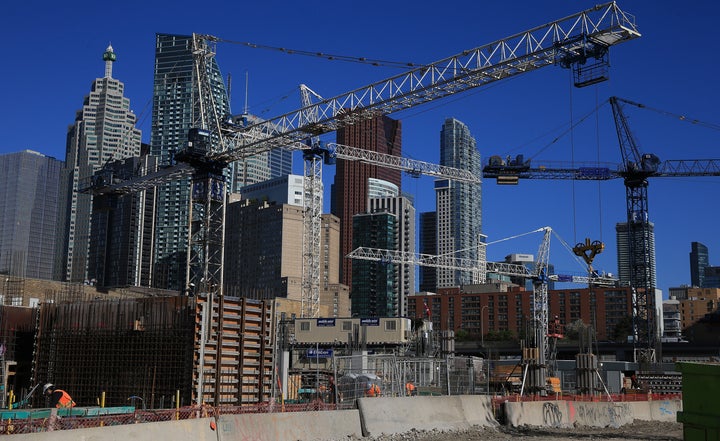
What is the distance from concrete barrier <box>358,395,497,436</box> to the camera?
19.7 meters

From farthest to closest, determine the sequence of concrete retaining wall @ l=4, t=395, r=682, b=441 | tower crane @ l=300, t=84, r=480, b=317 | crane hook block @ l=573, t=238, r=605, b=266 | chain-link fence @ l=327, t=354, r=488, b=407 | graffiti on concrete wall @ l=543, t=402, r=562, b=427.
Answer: tower crane @ l=300, t=84, r=480, b=317, crane hook block @ l=573, t=238, r=605, b=266, chain-link fence @ l=327, t=354, r=488, b=407, graffiti on concrete wall @ l=543, t=402, r=562, b=427, concrete retaining wall @ l=4, t=395, r=682, b=441

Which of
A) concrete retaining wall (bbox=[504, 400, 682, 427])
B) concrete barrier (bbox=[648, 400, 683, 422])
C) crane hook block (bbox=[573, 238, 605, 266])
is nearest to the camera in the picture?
concrete retaining wall (bbox=[504, 400, 682, 427])

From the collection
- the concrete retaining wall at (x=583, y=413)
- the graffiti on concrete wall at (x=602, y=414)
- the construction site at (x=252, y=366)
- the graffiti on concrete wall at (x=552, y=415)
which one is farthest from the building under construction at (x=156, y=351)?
the graffiti on concrete wall at (x=602, y=414)

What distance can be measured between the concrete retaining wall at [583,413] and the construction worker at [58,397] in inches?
527

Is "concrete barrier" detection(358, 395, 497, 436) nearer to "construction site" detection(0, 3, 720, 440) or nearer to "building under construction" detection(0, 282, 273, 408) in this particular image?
"construction site" detection(0, 3, 720, 440)

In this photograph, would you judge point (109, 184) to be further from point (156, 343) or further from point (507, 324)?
Result: point (507, 324)

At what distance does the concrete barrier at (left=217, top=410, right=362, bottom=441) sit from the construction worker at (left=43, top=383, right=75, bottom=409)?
29.0 feet

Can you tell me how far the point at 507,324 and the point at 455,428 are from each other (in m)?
159

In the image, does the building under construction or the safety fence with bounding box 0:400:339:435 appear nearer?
the safety fence with bounding box 0:400:339:435

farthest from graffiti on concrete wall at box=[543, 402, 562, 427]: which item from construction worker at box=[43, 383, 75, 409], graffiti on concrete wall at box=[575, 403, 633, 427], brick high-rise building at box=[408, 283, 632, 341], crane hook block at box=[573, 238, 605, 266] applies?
brick high-rise building at box=[408, 283, 632, 341]

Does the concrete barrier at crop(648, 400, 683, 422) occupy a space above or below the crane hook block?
below

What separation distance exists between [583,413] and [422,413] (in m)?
8.60

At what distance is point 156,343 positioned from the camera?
98.0 feet

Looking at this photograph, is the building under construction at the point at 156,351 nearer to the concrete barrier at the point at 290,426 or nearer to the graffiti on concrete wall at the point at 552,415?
the concrete barrier at the point at 290,426
